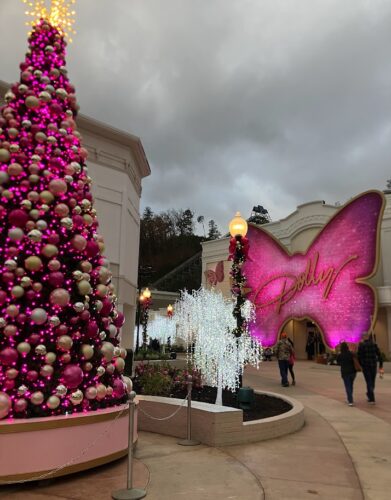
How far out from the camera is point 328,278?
1099 inches

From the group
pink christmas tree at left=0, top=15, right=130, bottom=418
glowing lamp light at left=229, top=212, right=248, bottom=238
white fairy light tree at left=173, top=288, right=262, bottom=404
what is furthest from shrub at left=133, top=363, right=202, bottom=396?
glowing lamp light at left=229, top=212, right=248, bottom=238

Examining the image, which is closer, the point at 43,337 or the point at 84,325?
the point at 43,337

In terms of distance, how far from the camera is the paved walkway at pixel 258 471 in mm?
4531

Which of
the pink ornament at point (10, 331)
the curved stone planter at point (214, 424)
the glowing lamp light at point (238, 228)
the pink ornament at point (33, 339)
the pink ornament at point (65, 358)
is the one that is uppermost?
the glowing lamp light at point (238, 228)

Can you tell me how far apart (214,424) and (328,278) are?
23.0 m

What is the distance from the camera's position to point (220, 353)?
11.2m

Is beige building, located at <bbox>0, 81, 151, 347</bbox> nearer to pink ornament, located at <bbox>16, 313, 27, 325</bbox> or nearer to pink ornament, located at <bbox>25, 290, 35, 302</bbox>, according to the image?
pink ornament, located at <bbox>25, 290, 35, 302</bbox>

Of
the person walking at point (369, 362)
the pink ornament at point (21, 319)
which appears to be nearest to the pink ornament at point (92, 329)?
the pink ornament at point (21, 319)

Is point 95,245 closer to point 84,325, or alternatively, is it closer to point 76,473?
point 84,325

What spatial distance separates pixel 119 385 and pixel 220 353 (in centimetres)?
564

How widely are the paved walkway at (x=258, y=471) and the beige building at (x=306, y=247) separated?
21.4 meters

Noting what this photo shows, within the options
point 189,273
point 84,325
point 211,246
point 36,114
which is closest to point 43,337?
point 84,325

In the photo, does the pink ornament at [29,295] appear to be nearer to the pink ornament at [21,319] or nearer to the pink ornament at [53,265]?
the pink ornament at [21,319]

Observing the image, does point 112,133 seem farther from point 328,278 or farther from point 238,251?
point 328,278
